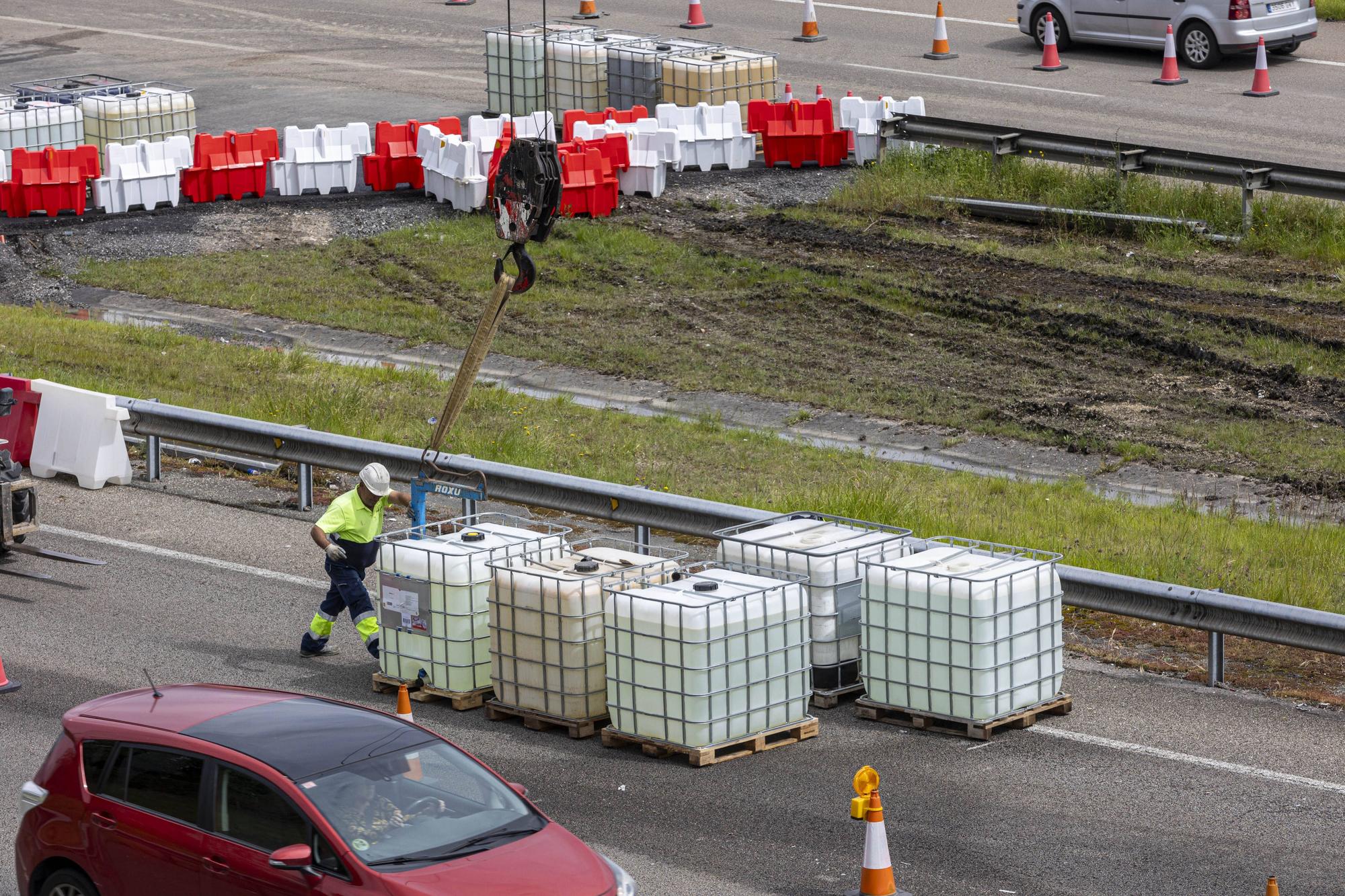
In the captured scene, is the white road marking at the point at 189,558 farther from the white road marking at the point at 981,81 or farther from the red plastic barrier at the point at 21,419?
the white road marking at the point at 981,81

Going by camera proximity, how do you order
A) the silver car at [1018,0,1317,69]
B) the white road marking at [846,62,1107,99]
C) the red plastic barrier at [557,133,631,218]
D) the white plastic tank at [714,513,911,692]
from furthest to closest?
the silver car at [1018,0,1317,69], the white road marking at [846,62,1107,99], the red plastic barrier at [557,133,631,218], the white plastic tank at [714,513,911,692]

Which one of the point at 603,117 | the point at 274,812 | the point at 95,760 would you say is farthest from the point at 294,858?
the point at 603,117

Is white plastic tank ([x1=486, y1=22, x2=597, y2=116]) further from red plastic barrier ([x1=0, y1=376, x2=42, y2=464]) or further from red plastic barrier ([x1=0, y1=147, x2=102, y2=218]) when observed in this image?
red plastic barrier ([x1=0, y1=376, x2=42, y2=464])

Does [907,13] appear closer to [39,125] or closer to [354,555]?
[39,125]

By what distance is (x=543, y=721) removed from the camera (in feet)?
36.9

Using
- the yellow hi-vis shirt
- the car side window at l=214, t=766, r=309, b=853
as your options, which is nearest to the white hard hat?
the yellow hi-vis shirt

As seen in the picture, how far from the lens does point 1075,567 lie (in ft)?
40.3

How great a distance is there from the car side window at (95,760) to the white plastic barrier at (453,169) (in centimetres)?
1815

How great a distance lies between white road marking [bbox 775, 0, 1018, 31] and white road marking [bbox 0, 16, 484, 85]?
829cm

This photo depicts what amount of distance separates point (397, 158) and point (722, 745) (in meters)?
18.0

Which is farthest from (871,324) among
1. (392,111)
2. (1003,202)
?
(392,111)

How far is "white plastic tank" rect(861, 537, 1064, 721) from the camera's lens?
10.9 metres

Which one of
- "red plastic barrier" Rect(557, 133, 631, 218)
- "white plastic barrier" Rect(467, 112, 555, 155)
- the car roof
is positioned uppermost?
"white plastic barrier" Rect(467, 112, 555, 155)

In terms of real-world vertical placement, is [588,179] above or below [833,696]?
above
